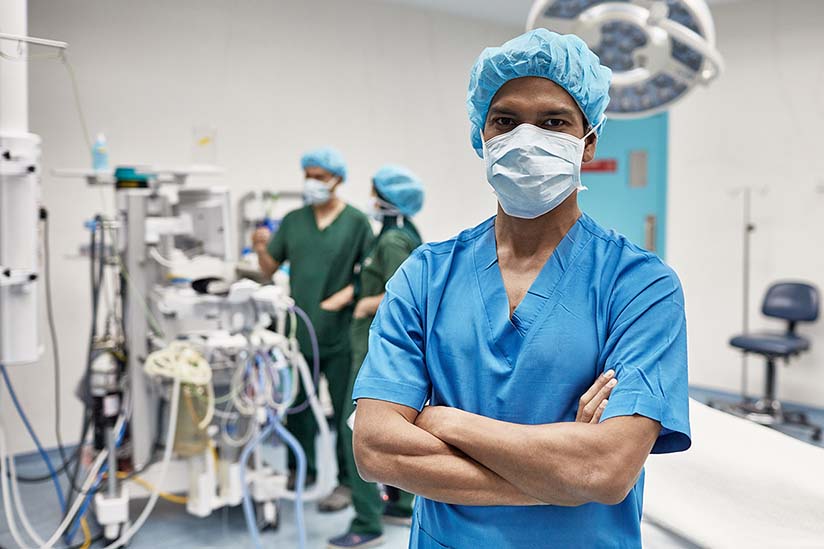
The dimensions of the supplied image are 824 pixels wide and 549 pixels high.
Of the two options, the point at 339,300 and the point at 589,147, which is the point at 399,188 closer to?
the point at 339,300

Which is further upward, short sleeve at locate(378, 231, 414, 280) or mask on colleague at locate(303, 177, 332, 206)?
mask on colleague at locate(303, 177, 332, 206)

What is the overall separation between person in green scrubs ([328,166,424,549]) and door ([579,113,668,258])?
2.61 metres

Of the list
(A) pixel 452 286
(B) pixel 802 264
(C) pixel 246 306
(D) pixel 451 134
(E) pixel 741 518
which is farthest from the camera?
(D) pixel 451 134

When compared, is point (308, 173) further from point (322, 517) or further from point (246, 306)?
point (322, 517)

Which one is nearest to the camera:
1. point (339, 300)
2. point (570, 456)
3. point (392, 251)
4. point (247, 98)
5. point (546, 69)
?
point (570, 456)

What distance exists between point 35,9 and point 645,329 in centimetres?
341

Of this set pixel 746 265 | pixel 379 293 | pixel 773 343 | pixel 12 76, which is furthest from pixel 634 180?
pixel 12 76

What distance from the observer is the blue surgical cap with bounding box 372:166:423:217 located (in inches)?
112

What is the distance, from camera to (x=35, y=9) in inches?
134

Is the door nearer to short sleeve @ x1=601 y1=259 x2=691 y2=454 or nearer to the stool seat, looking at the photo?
the stool seat

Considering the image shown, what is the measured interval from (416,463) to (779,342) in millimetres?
3676

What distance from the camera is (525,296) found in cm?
105

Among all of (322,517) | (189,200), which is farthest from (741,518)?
(189,200)

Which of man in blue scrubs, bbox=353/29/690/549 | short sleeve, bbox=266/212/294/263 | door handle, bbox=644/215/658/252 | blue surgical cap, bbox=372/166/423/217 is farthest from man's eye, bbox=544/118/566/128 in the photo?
door handle, bbox=644/215/658/252
